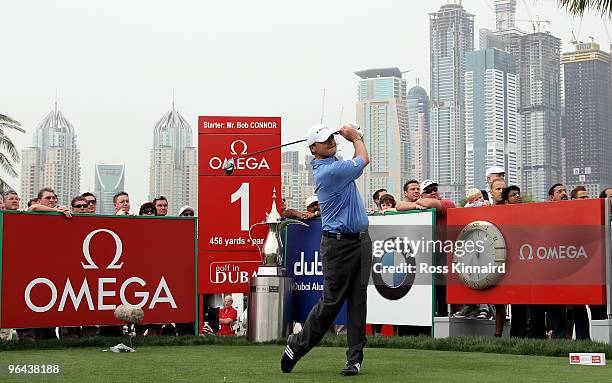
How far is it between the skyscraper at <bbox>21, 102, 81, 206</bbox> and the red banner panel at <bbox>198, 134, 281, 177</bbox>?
72.2 m

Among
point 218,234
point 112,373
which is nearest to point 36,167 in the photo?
point 218,234

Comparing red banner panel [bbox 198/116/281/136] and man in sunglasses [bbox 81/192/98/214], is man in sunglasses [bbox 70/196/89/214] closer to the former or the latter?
man in sunglasses [bbox 81/192/98/214]

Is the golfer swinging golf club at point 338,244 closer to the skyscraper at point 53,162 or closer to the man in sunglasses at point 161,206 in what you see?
the man in sunglasses at point 161,206

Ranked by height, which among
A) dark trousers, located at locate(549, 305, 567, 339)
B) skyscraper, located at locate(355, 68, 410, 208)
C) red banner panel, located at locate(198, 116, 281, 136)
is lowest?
dark trousers, located at locate(549, 305, 567, 339)

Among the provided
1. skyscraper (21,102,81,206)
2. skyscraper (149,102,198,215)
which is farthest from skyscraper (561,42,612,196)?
skyscraper (21,102,81,206)

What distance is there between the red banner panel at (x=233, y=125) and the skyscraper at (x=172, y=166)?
75943 mm

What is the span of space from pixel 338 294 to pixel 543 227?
340cm

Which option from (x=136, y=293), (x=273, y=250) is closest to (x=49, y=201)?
(x=136, y=293)

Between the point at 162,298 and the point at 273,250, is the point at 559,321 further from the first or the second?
the point at 162,298

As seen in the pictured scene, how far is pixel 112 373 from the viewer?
316 inches

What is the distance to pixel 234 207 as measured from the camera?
568 inches

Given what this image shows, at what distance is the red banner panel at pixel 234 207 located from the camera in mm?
14391

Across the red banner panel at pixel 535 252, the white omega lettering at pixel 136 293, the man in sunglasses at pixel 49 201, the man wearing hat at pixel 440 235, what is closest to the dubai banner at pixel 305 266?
the man wearing hat at pixel 440 235

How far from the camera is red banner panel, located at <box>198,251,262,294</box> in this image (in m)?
14.0
